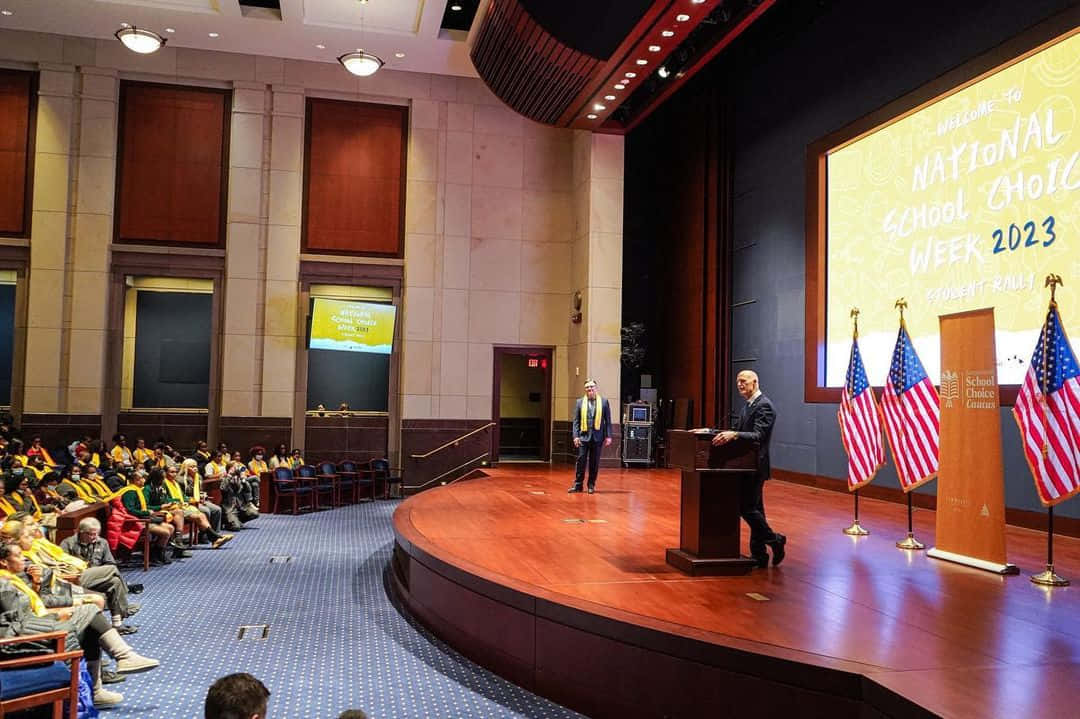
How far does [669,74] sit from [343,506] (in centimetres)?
857

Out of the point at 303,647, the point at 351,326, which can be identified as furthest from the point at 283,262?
the point at 303,647

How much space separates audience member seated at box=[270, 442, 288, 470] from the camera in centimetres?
1326

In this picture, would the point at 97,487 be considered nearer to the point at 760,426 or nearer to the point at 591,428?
the point at 591,428

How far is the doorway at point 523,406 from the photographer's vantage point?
1580cm

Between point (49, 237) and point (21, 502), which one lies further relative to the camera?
point (49, 237)

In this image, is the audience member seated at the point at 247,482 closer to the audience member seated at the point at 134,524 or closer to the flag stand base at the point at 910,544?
the audience member seated at the point at 134,524

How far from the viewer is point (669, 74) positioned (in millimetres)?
11797

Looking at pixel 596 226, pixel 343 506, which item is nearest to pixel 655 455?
pixel 596 226

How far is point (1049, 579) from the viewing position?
512 cm

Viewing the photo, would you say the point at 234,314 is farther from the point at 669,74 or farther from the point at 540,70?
the point at 669,74

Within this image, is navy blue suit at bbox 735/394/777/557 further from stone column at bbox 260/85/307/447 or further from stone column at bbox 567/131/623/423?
stone column at bbox 260/85/307/447

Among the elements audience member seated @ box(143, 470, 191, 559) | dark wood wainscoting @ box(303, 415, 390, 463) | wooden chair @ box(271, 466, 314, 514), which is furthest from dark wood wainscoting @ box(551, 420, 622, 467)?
audience member seated @ box(143, 470, 191, 559)

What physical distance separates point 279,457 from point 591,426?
250 inches

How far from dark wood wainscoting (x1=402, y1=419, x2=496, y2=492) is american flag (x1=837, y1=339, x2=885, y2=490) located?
830cm
